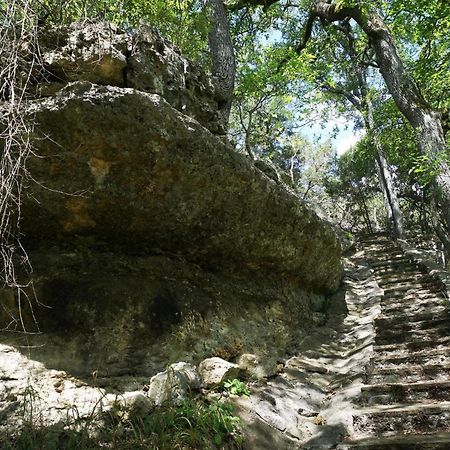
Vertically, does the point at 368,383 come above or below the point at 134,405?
below

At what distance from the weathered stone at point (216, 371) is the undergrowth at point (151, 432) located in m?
0.50

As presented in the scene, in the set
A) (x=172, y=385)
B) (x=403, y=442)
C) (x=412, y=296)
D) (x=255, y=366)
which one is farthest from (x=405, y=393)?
(x=412, y=296)

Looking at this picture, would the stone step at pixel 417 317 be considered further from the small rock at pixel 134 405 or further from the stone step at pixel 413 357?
the small rock at pixel 134 405

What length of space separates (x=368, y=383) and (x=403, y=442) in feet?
5.08

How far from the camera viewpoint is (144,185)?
15.4 ft

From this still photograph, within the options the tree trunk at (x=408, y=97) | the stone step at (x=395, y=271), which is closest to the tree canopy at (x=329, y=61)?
the tree trunk at (x=408, y=97)

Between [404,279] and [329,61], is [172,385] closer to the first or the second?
[404,279]

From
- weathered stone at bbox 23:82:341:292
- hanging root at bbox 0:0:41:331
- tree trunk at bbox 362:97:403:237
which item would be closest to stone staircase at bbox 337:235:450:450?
weathered stone at bbox 23:82:341:292

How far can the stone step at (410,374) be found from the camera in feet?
16.3

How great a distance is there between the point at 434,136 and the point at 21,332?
8.35 metres

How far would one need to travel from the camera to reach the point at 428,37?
9.26m

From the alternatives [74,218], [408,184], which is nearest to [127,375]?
[74,218]

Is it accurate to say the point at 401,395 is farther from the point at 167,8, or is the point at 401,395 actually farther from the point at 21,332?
the point at 167,8

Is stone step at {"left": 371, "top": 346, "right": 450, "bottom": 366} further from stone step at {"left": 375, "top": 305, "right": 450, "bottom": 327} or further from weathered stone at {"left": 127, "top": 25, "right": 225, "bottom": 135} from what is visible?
weathered stone at {"left": 127, "top": 25, "right": 225, "bottom": 135}
